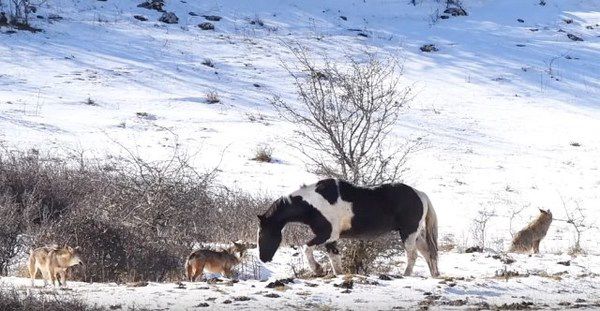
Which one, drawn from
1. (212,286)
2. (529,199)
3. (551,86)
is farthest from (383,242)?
(551,86)

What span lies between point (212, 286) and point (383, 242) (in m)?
3.39

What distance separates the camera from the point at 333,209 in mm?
9414

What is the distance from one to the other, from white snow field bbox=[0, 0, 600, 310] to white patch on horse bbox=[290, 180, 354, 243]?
3.74ft

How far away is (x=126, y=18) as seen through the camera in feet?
106

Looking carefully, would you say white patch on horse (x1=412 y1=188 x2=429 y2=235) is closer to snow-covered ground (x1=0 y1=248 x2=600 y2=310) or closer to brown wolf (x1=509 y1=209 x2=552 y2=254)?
snow-covered ground (x1=0 y1=248 x2=600 y2=310)

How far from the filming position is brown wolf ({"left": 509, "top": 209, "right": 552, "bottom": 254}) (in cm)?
1299

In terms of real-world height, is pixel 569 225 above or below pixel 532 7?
below

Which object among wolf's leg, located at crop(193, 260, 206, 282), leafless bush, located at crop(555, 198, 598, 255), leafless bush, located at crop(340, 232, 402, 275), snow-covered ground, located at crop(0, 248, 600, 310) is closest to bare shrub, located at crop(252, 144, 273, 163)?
leafless bush, located at crop(555, 198, 598, 255)

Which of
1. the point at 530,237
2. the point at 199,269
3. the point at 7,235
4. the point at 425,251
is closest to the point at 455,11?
the point at 530,237

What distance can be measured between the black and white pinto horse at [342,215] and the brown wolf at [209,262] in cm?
37

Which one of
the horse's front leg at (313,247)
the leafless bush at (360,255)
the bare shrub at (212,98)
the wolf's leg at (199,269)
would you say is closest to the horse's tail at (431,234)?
the leafless bush at (360,255)

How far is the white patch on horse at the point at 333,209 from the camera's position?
9391 mm

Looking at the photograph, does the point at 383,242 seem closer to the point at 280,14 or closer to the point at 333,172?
the point at 333,172

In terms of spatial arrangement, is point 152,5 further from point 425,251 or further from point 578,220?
point 425,251
